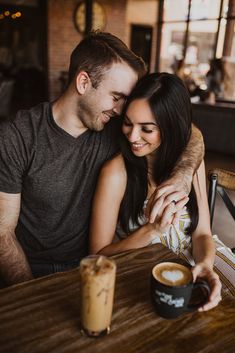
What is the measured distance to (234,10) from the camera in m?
8.66

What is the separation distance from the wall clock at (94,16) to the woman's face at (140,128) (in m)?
8.25

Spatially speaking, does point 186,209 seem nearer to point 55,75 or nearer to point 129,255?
point 129,255

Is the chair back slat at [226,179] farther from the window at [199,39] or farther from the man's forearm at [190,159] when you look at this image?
the window at [199,39]

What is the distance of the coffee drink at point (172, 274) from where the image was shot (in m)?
0.87

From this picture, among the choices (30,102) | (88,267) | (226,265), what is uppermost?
(88,267)

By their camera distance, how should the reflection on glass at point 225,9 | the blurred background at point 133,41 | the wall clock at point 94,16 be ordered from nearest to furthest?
1. the blurred background at point 133,41
2. the reflection on glass at point 225,9
3. the wall clock at point 94,16

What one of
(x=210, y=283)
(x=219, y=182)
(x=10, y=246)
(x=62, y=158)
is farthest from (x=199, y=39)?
(x=210, y=283)

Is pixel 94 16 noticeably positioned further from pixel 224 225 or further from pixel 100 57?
pixel 100 57

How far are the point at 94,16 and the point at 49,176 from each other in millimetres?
8938

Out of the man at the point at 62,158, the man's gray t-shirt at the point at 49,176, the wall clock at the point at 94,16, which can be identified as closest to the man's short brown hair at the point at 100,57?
the man at the point at 62,158

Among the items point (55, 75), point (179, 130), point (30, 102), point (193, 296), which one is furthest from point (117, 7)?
point (193, 296)

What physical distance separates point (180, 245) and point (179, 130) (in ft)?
1.69

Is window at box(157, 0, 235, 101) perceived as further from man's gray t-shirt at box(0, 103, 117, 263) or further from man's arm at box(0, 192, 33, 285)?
man's arm at box(0, 192, 33, 285)

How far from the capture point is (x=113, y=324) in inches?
34.5
